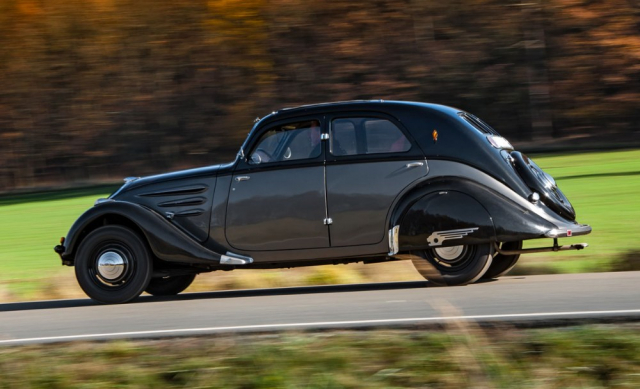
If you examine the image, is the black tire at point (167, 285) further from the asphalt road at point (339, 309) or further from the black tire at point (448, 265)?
the black tire at point (448, 265)

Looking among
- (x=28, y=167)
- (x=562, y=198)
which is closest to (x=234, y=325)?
(x=562, y=198)

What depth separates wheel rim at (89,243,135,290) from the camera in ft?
30.9

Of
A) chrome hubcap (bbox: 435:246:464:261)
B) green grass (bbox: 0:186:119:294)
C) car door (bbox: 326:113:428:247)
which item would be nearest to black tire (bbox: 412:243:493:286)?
chrome hubcap (bbox: 435:246:464:261)

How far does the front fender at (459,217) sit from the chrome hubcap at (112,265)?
2.64m

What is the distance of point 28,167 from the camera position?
50.3 metres

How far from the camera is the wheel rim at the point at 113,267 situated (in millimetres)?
9430

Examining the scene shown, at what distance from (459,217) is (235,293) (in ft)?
8.81

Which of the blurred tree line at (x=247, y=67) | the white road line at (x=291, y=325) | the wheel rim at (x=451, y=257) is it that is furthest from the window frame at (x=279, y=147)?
the blurred tree line at (x=247, y=67)

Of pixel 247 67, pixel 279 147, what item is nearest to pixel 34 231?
pixel 279 147

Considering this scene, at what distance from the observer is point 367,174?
888 cm

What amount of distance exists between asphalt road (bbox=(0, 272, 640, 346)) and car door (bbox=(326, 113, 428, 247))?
62cm

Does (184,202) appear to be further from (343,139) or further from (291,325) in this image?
(291,325)

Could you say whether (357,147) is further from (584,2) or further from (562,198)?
(584,2)

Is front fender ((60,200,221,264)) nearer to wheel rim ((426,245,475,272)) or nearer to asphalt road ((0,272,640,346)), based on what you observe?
asphalt road ((0,272,640,346))
